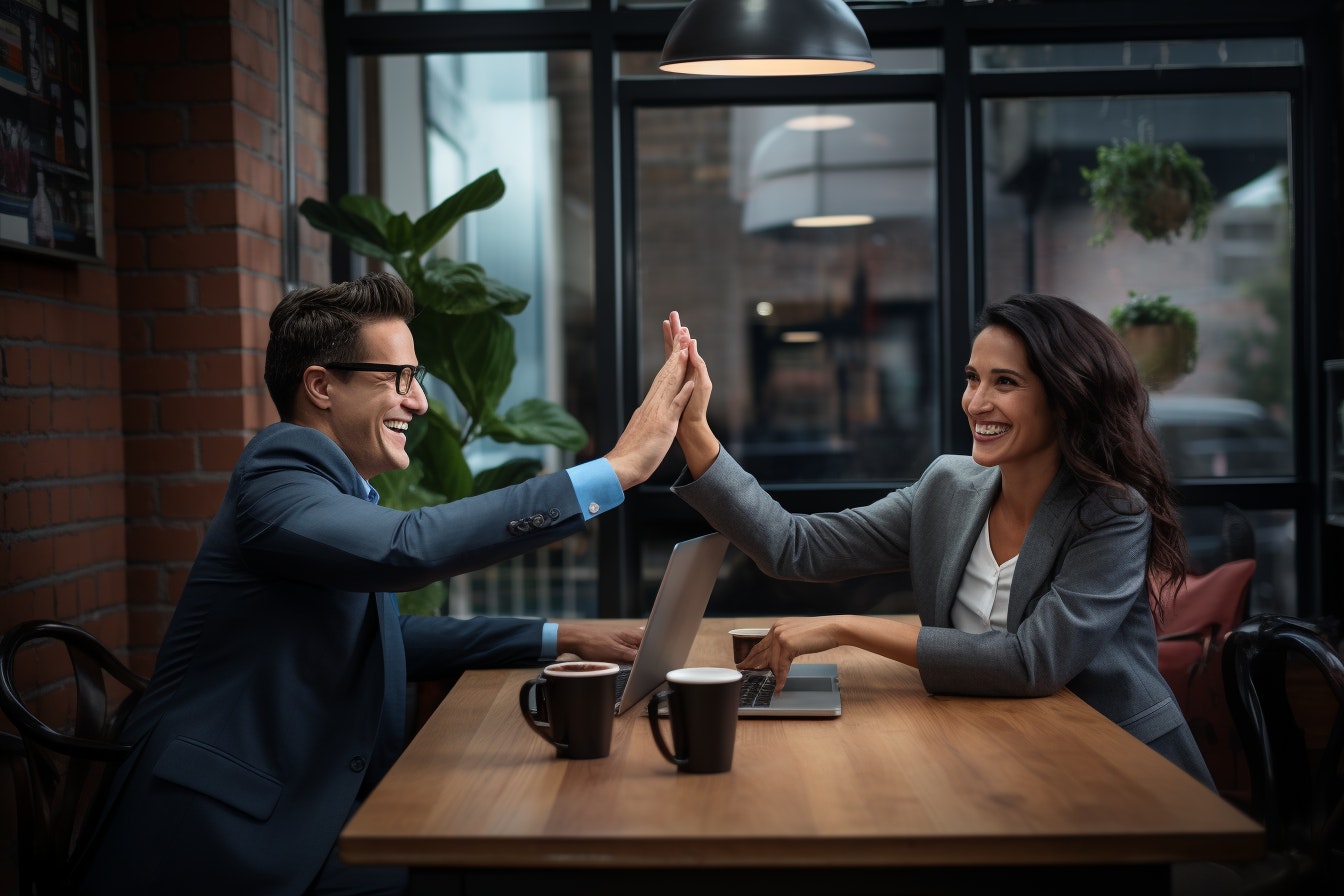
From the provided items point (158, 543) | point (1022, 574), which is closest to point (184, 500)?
point (158, 543)

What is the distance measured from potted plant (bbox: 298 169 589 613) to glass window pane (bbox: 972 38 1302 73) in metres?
1.54

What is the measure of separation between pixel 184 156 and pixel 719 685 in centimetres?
222

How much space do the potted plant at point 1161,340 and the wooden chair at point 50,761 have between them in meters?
2.75

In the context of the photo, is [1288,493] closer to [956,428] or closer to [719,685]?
[956,428]

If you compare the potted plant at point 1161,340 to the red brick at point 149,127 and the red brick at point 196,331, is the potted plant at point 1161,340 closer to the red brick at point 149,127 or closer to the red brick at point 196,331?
the red brick at point 196,331

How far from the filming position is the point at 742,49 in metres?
2.05

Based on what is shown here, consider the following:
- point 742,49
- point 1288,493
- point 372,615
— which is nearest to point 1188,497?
point 1288,493

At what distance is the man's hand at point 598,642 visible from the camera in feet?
6.70

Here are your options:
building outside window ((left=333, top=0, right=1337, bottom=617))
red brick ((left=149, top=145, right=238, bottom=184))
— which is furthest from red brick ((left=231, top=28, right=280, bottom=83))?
building outside window ((left=333, top=0, right=1337, bottom=617))

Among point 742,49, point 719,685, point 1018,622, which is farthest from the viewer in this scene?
point 742,49

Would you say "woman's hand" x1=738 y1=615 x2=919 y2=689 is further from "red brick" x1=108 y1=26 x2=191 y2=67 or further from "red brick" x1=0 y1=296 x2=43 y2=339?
"red brick" x1=108 y1=26 x2=191 y2=67

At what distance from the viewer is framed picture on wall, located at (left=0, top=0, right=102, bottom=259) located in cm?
240

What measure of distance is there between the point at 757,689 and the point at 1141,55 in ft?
8.61

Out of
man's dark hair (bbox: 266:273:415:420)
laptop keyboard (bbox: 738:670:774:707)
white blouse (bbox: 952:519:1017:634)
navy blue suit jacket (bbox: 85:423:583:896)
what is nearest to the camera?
navy blue suit jacket (bbox: 85:423:583:896)
